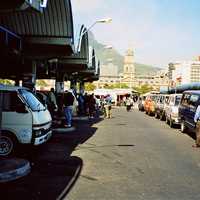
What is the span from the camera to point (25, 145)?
36.3 ft

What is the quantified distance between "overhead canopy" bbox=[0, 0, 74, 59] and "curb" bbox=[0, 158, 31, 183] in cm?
939

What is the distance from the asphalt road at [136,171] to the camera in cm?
720

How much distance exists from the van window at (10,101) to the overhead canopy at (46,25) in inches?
273

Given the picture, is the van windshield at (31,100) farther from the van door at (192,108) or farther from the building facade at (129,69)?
the building facade at (129,69)

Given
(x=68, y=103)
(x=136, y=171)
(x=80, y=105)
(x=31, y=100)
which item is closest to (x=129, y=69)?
(x=80, y=105)

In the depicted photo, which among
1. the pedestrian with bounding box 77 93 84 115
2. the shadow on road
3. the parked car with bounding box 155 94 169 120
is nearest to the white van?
the shadow on road

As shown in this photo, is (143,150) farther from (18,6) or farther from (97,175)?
(18,6)

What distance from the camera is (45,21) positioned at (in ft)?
61.5

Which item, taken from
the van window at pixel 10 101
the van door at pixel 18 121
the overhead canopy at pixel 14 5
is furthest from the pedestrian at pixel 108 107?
the overhead canopy at pixel 14 5

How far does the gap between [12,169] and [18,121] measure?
2543 mm

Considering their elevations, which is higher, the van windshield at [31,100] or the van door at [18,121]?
the van windshield at [31,100]

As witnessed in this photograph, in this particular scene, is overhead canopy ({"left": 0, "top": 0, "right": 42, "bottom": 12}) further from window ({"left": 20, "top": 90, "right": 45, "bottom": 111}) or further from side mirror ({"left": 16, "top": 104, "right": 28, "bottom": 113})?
side mirror ({"left": 16, "top": 104, "right": 28, "bottom": 113})

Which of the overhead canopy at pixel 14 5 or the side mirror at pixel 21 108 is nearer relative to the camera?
the overhead canopy at pixel 14 5

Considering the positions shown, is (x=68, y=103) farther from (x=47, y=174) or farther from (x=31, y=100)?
(x=47, y=174)
